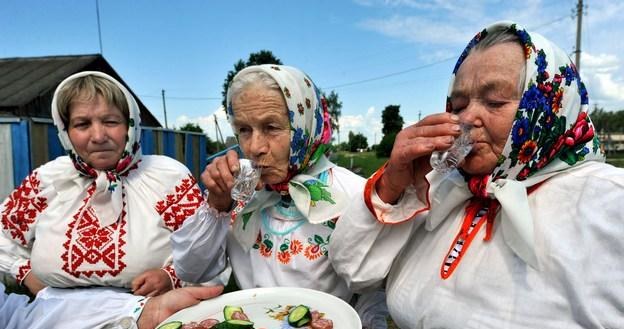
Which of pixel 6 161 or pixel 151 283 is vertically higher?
pixel 6 161

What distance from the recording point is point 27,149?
19.5 feet

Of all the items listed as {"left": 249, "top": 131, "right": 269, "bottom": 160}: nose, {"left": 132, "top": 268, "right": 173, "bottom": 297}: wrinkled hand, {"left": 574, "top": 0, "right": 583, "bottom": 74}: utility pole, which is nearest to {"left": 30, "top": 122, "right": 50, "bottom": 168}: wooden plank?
{"left": 132, "top": 268, "right": 173, "bottom": 297}: wrinkled hand

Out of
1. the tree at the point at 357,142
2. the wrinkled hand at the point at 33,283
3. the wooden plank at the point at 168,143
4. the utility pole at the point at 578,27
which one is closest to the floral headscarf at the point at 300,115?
the wrinkled hand at the point at 33,283

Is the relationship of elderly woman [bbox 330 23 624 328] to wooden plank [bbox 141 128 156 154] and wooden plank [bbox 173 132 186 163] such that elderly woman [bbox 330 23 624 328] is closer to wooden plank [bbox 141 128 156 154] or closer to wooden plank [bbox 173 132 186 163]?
wooden plank [bbox 141 128 156 154]

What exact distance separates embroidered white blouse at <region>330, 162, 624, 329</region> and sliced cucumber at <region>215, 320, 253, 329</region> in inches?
17.4

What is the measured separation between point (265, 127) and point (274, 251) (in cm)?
63

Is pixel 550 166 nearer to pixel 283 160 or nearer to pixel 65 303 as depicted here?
pixel 283 160

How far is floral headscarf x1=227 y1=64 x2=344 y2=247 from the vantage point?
1972 mm

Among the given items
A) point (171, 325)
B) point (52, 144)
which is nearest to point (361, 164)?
point (52, 144)

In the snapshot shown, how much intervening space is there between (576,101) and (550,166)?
247 millimetres

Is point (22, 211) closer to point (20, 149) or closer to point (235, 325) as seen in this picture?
point (235, 325)

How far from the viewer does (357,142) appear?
8462 centimetres

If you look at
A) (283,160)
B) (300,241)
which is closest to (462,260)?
(300,241)

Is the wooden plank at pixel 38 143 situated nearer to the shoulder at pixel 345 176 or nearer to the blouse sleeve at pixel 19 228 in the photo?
the blouse sleeve at pixel 19 228
